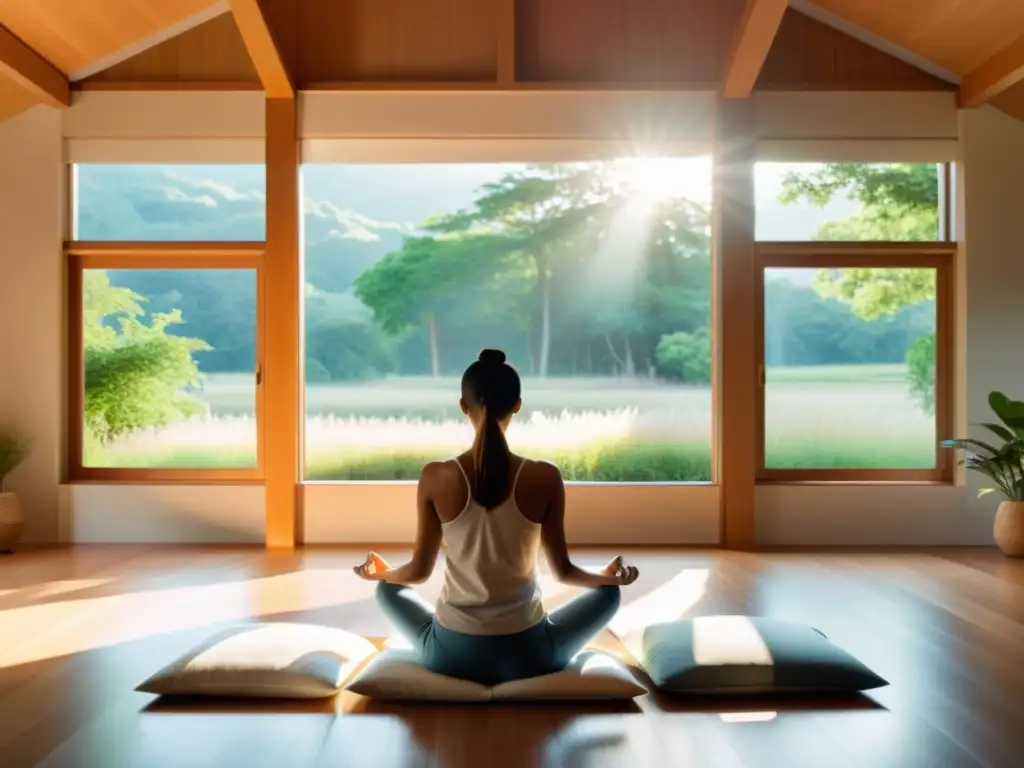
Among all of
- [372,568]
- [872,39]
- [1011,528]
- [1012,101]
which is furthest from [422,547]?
[1012,101]

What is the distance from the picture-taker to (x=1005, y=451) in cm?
631

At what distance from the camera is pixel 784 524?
6.80 meters

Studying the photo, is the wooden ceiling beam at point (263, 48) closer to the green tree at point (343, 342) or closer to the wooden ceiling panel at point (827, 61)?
the green tree at point (343, 342)

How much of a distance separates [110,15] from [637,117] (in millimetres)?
3357

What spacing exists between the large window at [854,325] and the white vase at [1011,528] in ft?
2.07

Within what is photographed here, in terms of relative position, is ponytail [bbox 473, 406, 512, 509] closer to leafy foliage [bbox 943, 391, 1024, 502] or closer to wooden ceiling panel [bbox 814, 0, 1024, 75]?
leafy foliage [bbox 943, 391, 1024, 502]

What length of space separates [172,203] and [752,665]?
5184 millimetres

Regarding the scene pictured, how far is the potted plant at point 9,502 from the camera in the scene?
20.8 ft

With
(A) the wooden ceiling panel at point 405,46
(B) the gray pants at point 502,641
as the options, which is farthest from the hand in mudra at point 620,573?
(A) the wooden ceiling panel at point 405,46

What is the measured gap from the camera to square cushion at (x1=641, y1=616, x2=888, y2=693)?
328 cm

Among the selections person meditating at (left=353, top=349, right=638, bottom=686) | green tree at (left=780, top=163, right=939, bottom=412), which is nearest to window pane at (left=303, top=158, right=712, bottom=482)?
green tree at (left=780, top=163, right=939, bottom=412)

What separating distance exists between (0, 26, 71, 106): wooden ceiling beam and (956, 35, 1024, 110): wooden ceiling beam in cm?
587

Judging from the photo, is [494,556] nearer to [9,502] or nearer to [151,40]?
[9,502]

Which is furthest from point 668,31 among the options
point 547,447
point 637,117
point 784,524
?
point 784,524
